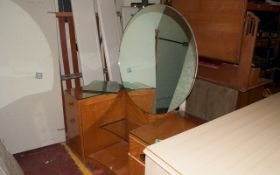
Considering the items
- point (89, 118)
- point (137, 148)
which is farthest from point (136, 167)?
point (89, 118)

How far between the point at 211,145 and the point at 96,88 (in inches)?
48.7

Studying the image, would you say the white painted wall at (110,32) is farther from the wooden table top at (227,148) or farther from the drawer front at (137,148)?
the wooden table top at (227,148)

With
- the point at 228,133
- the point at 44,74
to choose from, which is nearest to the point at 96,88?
the point at 44,74

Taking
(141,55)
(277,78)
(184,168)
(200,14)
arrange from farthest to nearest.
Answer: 1. (277,78)
2. (141,55)
3. (200,14)
4. (184,168)

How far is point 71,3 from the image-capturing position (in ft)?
6.04

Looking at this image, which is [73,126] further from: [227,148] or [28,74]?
[227,148]

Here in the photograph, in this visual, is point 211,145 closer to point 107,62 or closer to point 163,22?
point 163,22

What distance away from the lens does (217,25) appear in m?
1.27

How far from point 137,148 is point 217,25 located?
0.86 metres

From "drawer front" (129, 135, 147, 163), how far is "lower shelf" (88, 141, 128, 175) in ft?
1.84

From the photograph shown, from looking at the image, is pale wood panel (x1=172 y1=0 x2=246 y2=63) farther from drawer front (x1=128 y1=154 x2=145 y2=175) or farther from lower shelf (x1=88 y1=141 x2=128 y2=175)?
lower shelf (x1=88 y1=141 x2=128 y2=175)

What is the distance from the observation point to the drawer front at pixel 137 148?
42.9 inches

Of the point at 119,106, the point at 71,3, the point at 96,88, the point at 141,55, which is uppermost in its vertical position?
the point at 71,3

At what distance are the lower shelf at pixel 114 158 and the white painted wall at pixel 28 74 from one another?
0.53 meters
